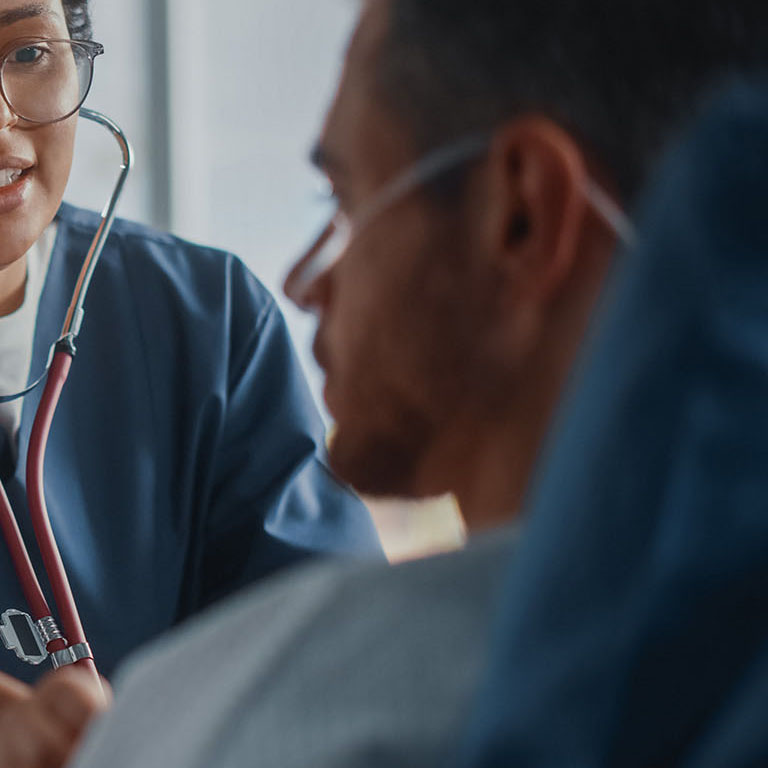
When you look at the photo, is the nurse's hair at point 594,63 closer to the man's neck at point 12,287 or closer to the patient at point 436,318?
the patient at point 436,318

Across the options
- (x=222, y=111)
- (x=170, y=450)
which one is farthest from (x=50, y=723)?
(x=222, y=111)

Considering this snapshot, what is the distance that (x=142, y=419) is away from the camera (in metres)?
1.23

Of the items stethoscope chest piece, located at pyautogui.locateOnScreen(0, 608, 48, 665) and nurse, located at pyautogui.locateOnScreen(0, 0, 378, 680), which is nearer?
stethoscope chest piece, located at pyautogui.locateOnScreen(0, 608, 48, 665)

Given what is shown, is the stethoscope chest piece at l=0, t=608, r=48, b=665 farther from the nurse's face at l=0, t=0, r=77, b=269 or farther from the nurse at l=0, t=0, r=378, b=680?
the nurse's face at l=0, t=0, r=77, b=269

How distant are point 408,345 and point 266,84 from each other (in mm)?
2349

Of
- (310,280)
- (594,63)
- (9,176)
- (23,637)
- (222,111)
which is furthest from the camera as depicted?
(222,111)

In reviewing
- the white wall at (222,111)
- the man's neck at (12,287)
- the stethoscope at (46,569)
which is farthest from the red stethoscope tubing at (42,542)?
the white wall at (222,111)

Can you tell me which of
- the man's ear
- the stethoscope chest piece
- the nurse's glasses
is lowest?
the stethoscope chest piece

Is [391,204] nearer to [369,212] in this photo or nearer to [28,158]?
[369,212]

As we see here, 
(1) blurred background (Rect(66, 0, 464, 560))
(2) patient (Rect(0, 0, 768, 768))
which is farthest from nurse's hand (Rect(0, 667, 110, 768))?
(1) blurred background (Rect(66, 0, 464, 560))

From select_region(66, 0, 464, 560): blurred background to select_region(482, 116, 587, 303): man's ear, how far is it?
2122 mm

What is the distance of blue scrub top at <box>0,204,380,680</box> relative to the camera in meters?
1.17

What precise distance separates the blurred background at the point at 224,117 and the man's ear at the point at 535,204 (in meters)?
2.12

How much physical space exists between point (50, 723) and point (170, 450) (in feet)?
1.82
